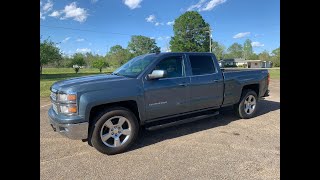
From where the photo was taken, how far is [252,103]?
22.2 ft

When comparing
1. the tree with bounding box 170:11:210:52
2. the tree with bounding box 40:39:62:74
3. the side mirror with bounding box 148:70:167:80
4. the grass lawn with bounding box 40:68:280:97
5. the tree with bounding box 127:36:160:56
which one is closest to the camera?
the side mirror with bounding box 148:70:167:80

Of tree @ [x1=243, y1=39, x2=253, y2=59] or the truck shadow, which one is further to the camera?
tree @ [x1=243, y1=39, x2=253, y2=59]

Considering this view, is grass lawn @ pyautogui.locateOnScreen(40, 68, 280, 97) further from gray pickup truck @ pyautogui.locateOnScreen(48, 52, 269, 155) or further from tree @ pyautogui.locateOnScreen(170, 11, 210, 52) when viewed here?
tree @ pyautogui.locateOnScreen(170, 11, 210, 52)

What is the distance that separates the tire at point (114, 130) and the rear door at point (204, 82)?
1.54 meters

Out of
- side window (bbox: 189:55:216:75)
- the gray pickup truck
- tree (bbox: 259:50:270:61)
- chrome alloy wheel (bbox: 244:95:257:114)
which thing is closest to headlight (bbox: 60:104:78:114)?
the gray pickup truck

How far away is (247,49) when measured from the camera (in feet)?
393

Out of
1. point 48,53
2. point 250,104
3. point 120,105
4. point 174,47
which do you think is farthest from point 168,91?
point 174,47

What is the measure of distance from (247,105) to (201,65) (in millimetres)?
2041

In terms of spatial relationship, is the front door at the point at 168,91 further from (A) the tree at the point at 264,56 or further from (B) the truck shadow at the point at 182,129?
(A) the tree at the point at 264,56

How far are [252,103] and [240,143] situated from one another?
2383 mm

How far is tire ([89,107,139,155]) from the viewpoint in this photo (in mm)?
4199

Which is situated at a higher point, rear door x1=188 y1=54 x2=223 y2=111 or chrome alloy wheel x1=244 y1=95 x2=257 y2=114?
rear door x1=188 y1=54 x2=223 y2=111

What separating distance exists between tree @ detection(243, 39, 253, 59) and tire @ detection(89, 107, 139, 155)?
4740 inches
